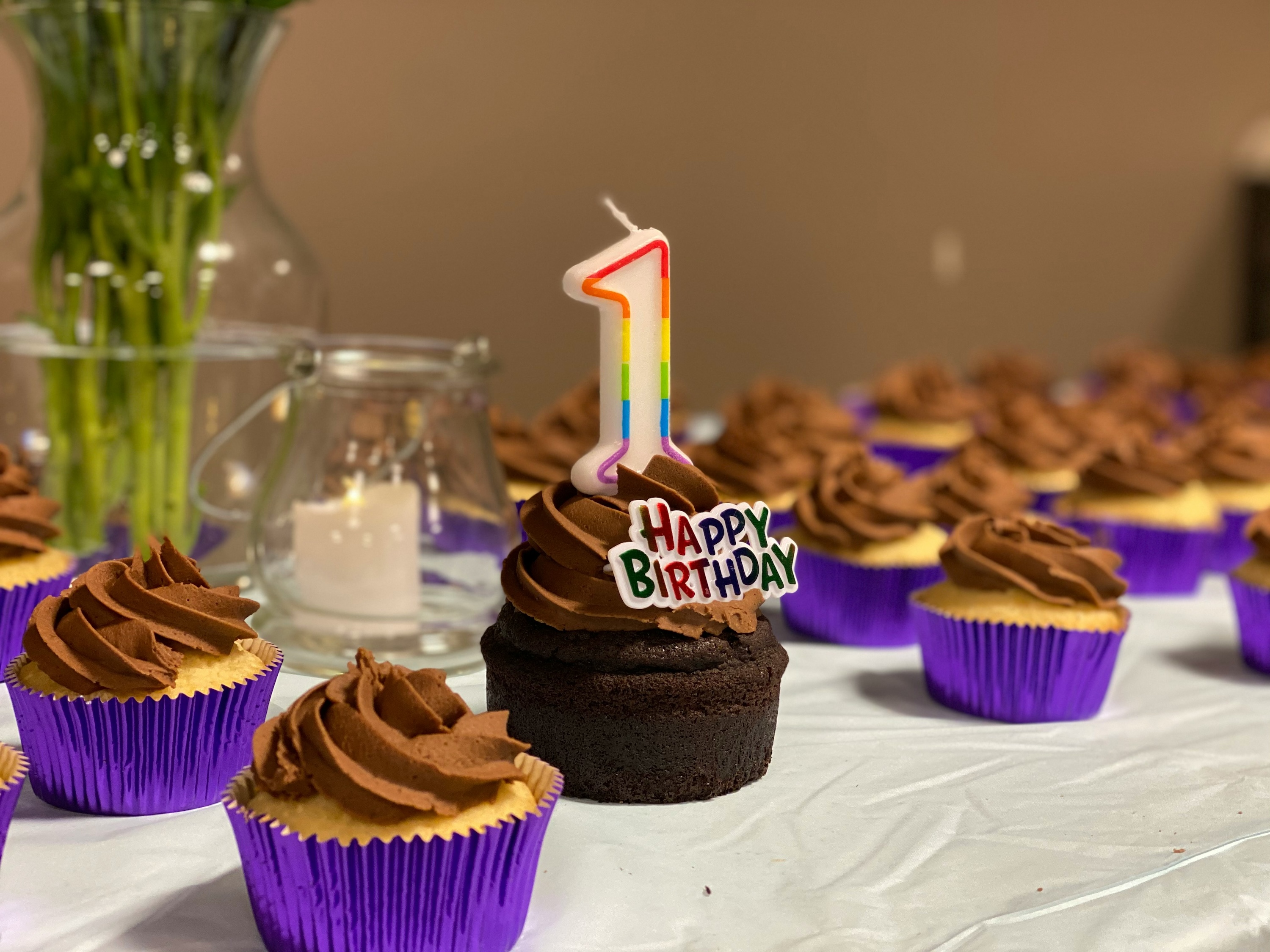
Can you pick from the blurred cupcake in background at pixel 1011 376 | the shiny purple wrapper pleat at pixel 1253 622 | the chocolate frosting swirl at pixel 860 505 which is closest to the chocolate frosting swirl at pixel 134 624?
the chocolate frosting swirl at pixel 860 505

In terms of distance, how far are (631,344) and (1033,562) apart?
95cm

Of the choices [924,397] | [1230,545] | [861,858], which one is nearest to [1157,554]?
[1230,545]

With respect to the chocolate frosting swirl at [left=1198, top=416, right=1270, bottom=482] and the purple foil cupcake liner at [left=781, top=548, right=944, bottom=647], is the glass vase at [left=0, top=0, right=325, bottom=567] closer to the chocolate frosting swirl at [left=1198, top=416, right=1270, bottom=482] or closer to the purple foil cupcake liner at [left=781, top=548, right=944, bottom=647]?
the purple foil cupcake liner at [left=781, top=548, right=944, bottom=647]

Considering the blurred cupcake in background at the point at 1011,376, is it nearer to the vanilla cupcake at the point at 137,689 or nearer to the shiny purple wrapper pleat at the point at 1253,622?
the shiny purple wrapper pleat at the point at 1253,622

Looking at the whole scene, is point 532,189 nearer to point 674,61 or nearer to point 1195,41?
point 674,61

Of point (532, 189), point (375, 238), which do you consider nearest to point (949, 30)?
point (532, 189)

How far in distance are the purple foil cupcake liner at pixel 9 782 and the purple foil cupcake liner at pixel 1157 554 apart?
8.50 ft

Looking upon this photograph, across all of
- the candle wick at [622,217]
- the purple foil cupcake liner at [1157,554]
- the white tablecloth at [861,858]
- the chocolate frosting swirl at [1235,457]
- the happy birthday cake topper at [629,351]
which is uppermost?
the candle wick at [622,217]

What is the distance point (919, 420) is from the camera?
15.5ft

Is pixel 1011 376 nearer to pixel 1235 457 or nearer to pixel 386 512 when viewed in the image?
pixel 1235 457

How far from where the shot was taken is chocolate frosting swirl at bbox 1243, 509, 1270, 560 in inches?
111

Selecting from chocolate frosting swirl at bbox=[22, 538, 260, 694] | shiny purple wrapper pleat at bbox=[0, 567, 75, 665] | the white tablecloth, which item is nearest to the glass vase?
shiny purple wrapper pleat at bbox=[0, 567, 75, 665]

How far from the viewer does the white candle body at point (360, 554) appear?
2428 mm

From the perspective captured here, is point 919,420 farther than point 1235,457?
Yes
